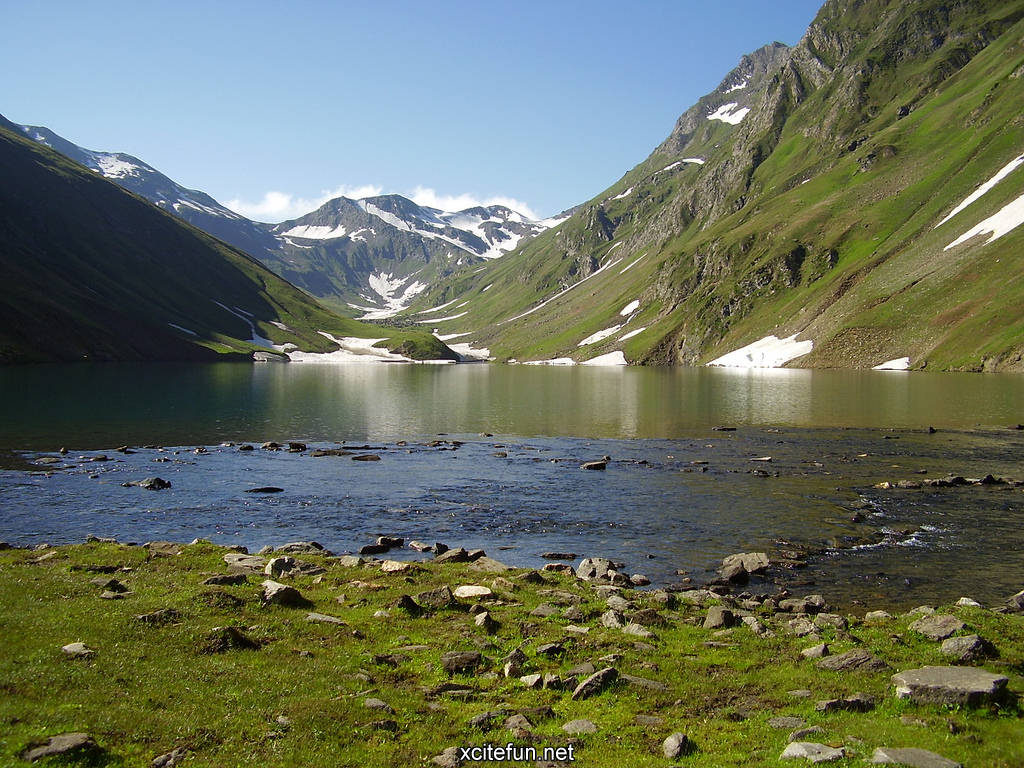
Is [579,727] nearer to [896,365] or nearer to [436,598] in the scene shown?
[436,598]

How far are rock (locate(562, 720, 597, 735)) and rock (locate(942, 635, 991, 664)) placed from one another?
11142 millimetres

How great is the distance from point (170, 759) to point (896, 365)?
180 metres

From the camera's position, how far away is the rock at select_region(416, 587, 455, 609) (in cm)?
2364

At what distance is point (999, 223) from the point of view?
16962 centimetres

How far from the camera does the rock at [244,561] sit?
27453 millimetres

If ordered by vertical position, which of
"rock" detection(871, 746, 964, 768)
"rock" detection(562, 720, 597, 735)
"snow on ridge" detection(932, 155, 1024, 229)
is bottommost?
"rock" detection(562, 720, 597, 735)

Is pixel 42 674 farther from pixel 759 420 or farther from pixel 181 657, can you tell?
pixel 759 420

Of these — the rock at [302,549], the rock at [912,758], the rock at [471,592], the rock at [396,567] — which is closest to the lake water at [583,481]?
the rock at [302,549]

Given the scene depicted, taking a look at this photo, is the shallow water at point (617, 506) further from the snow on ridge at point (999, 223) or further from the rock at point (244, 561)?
the snow on ridge at point (999, 223)

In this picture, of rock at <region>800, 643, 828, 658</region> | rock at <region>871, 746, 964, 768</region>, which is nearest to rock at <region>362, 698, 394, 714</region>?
rock at <region>871, 746, 964, 768</region>

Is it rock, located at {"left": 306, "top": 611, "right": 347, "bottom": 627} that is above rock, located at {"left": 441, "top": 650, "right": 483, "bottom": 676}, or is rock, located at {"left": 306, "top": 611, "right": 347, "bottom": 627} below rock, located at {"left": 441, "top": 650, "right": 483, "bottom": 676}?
above

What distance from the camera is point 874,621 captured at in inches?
910

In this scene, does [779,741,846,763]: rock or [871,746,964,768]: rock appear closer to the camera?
[871,746,964,768]: rock

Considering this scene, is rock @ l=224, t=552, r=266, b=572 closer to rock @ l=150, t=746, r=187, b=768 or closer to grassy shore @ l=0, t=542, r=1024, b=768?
grassy shore @ l=0, t=542, r=1024, b=768
